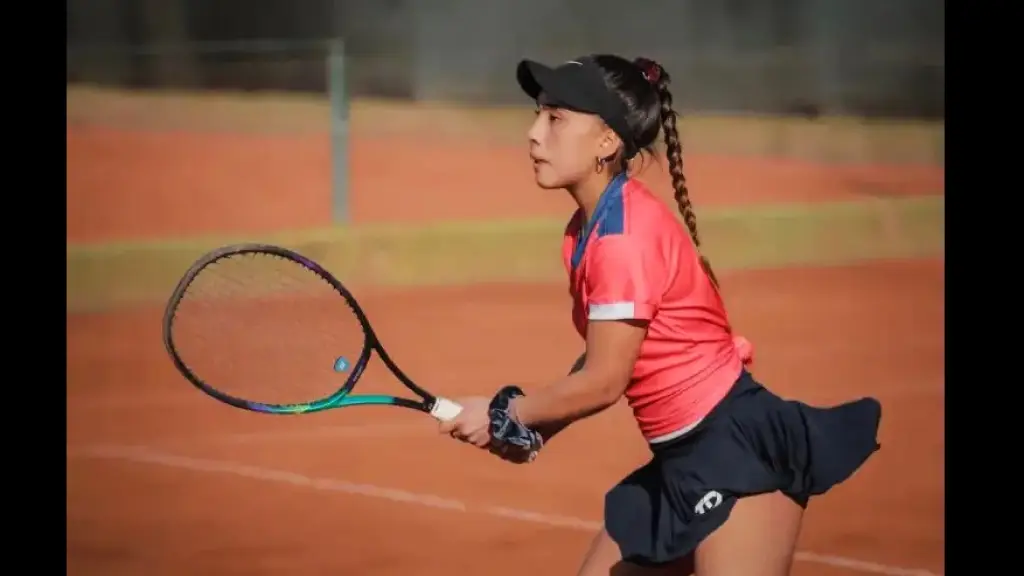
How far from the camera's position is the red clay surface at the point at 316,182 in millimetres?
3633

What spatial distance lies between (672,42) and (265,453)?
4.59ft

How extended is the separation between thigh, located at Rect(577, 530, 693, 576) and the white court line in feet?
2.91

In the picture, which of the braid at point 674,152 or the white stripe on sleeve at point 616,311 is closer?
the white stripe on sleeve at point 616,311

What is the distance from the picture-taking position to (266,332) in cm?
326

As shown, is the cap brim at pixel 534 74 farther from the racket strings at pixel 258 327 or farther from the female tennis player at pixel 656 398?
the racket strings at pixel 258 327

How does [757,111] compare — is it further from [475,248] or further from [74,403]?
[74,403]

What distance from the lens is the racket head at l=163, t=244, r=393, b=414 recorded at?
282 centimetres

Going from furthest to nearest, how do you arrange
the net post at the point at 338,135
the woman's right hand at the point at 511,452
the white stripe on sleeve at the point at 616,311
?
the net post at the point at 338,135 < the woman's right hand at the point at 511,452 < the white stripe on sleeve at the point at 616,311

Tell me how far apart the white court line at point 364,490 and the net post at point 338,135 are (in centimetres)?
71

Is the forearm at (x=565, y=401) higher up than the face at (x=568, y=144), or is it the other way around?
the face at (x=568, y=144)

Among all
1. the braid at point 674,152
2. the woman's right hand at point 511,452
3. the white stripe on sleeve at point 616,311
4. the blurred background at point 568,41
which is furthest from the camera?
the blurred background at point 568,41

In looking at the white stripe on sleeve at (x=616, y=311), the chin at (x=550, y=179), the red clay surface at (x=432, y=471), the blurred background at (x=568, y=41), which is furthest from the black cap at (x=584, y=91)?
the red clay surface at (x=432, y=471)

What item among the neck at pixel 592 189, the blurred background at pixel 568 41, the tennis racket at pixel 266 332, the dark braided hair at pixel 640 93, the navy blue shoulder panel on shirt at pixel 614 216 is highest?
the blurred background at pixel 568 41
